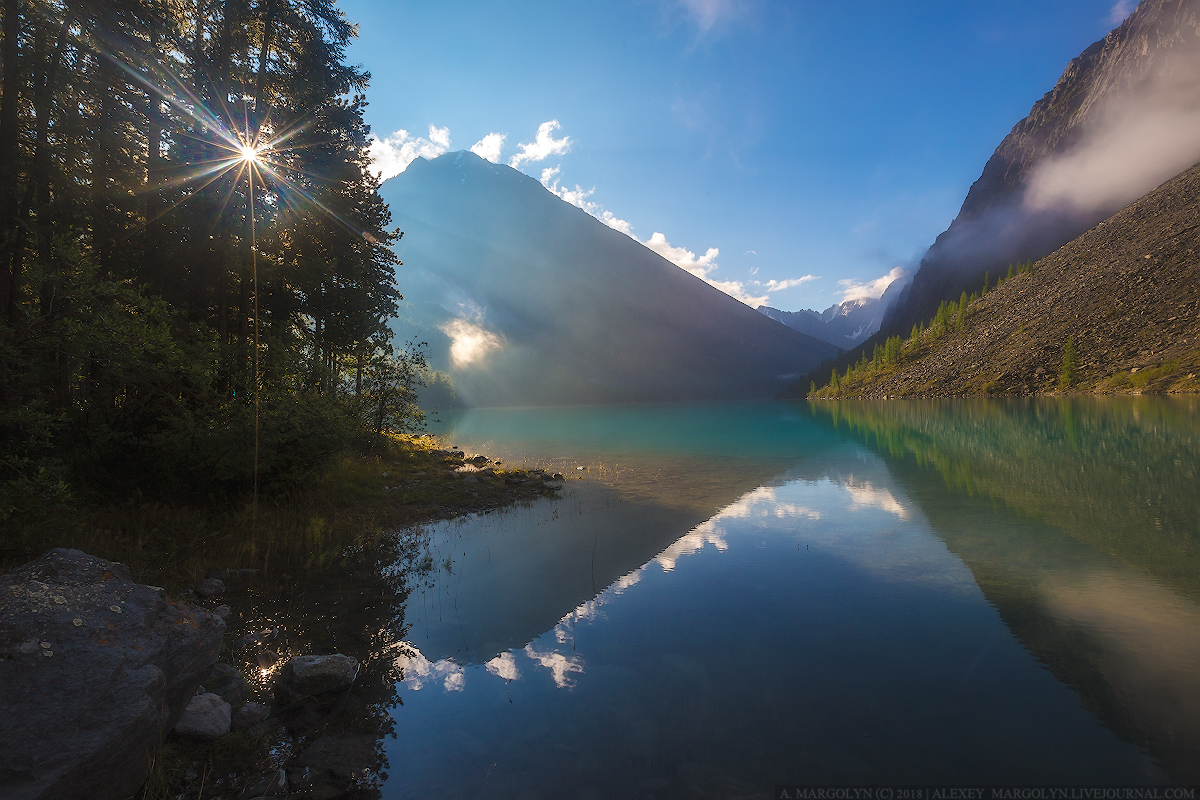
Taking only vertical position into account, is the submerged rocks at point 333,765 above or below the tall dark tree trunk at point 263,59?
below

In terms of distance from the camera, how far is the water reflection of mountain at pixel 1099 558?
612 centimetres

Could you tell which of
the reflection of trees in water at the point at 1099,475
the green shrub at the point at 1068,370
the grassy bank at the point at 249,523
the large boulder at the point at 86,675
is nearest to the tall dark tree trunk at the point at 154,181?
the grassy bank at the point at 249,523

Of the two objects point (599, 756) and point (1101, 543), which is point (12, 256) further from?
point (1101, 543)

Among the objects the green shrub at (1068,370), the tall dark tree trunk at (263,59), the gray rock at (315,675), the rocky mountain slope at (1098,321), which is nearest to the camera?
the gray rock at (315,675)

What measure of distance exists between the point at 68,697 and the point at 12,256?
1338 centimetres

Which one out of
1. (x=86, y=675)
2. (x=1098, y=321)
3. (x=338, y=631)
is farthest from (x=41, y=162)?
(x=1098, y=321)

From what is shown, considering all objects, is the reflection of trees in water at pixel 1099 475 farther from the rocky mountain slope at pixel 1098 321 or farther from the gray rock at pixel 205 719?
the rocky mountain slope at pixel 1098 321

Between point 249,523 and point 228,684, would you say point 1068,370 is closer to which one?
point 249,523

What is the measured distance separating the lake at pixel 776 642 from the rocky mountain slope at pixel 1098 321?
284 feet

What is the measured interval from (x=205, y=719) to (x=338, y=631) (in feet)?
9.83

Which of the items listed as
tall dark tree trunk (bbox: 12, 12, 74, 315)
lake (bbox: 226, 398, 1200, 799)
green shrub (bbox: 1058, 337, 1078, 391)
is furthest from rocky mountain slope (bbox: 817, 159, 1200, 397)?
tall dark tree trunk (bbox: 12, 12, 74, 315)

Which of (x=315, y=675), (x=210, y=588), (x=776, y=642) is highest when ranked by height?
(x=210, y=588)

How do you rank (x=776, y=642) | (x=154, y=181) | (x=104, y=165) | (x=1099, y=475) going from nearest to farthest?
(x=776, y=642)
(x=104, y=165)
(x=154, y=181)
(x=1099, y=475)

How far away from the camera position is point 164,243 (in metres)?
15.7
